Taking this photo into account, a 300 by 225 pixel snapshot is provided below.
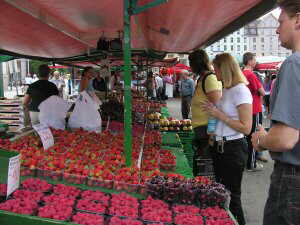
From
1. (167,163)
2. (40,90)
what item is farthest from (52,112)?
(167,163)

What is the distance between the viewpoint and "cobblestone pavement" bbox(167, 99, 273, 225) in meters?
4.72

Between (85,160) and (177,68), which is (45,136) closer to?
(85,160)

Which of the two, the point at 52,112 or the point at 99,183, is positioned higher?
the point at 52,112

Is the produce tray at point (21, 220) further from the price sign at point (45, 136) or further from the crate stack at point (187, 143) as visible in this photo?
the crate stack at point (187, 143)

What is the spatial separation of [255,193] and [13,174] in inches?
171

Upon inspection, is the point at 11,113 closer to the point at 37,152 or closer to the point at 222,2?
the point at 37,152

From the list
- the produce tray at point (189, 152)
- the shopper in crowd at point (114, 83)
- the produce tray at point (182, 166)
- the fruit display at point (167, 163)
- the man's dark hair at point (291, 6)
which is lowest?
the produce tray at point (189, 152)

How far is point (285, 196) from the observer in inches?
72.5

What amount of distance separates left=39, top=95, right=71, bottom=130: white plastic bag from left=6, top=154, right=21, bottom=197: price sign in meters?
2.79

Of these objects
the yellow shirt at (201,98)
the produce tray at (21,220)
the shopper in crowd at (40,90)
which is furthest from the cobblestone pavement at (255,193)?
the shopper in crowd at (40,90)

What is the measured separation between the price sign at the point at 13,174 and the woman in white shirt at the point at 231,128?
1.88 metres

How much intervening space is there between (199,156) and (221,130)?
89 centimetres

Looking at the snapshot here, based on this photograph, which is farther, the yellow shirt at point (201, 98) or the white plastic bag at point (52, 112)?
the white plastic bag at point (52, 112)

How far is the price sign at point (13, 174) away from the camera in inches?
91.5
